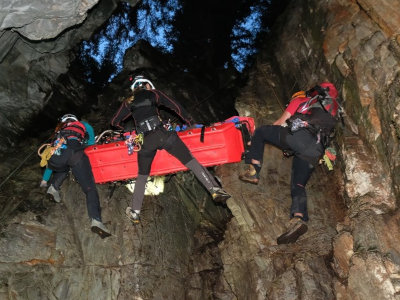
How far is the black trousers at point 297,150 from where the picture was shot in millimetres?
5703

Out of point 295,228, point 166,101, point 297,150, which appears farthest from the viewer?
point 166,101

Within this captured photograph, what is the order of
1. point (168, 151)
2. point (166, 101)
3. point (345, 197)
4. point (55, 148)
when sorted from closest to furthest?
point (168, 151), point (55, 148), point (166, 101), point (345, 197)

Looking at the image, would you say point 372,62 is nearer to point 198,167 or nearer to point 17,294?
point 198,167

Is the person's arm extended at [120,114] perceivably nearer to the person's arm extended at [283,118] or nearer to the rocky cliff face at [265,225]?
the rocky cliff face at [265,225]

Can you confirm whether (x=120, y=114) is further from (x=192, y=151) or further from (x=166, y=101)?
(x=192, y=151)

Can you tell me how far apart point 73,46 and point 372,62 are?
24.1ft

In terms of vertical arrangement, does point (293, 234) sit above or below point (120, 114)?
below

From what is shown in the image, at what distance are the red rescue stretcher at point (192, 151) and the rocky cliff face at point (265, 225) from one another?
888 millimetres

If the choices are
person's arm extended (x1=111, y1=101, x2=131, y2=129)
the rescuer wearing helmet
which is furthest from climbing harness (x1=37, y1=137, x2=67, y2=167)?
person's arm extended (x1=111, y1=101, x2=131, y2=129)

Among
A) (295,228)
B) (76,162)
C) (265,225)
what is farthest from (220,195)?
(76,162)

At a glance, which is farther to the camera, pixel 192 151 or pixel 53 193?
pixel 53 193

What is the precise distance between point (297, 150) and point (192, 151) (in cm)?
171

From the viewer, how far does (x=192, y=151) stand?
21.1ft

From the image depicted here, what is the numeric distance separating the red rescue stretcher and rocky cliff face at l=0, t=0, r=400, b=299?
0.89 m
